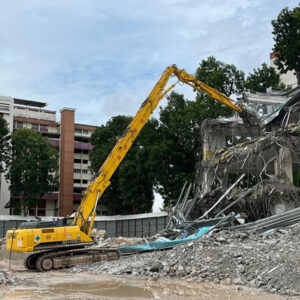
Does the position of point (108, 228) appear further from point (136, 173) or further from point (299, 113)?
point (299, 113)

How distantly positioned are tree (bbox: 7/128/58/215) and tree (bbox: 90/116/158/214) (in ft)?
16.3

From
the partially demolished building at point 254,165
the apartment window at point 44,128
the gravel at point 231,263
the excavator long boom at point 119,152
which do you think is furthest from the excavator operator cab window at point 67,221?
the apartment window at point 44,128

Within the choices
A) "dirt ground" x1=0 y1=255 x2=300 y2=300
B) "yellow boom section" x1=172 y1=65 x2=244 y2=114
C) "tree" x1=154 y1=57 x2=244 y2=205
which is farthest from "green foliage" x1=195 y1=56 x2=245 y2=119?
"dirt ground" x1=0 y1=255 x2=300 y2=300

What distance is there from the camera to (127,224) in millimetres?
37500

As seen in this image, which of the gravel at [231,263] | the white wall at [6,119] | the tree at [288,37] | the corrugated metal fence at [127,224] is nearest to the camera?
the gravel at [231,263]

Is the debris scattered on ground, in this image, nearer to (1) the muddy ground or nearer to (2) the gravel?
(1) the muddy ground

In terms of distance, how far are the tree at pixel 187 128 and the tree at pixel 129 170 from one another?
132 centimetres

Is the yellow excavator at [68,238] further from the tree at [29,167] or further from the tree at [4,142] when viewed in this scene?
the tree at [4,142]

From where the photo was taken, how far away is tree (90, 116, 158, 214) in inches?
1540

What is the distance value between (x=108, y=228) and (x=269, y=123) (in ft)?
58.8

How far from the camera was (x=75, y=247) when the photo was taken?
→ 1738 centimetres

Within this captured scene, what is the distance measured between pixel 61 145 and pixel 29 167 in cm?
1738

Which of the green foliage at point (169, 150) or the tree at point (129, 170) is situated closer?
the green foliage at point (169, 150)

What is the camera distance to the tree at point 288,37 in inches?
1292
